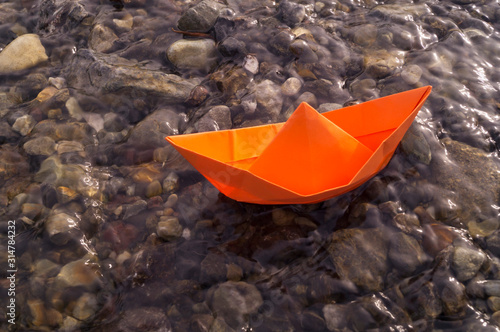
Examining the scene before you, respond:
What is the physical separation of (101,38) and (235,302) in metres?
3.39

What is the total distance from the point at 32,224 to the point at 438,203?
314 centimetres

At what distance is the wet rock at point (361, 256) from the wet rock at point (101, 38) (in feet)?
10.8

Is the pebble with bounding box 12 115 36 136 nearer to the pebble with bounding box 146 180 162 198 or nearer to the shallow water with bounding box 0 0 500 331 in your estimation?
the shallow water with bounding box 0 0 500 331

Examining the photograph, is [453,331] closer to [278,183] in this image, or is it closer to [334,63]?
[278,183]

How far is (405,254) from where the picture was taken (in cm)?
258

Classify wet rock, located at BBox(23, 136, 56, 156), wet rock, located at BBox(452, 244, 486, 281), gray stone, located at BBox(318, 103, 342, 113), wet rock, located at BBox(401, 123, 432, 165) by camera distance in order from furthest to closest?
gray stone, located at BBox(318, 103, 342, 113) → wet rock, located at BBox(23, 136, 56, 156) → wet rock, located at BBox(401, 123, 432, 165) → wet rock, located at BBox(452, 244, 486, 281)

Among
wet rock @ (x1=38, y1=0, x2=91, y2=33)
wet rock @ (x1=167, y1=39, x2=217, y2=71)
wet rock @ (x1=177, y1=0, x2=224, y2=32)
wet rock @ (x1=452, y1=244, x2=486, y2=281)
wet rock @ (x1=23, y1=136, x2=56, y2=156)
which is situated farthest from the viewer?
wet rock @ (x1=38, y1=0, x2=91, y2=33)

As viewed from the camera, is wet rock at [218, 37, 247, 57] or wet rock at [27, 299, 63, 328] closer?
wet rock at [27, 299, 63, 328]

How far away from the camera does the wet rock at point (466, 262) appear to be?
249 centimetres

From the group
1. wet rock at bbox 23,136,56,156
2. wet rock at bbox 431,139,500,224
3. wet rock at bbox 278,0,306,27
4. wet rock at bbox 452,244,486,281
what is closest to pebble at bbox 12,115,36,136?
wet rock at bbox 23,136,56,156

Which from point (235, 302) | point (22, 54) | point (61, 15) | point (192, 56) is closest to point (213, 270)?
point (235, 302)

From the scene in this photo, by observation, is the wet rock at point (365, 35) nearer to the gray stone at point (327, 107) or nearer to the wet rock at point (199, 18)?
the gray stone at point (327, 107)

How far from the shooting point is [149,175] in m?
3.21

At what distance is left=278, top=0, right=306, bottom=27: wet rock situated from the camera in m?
4.34
